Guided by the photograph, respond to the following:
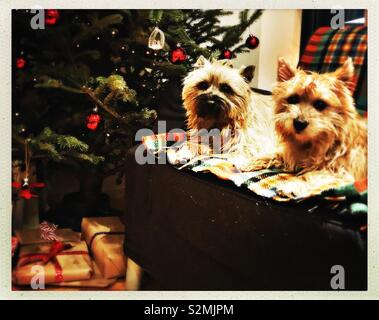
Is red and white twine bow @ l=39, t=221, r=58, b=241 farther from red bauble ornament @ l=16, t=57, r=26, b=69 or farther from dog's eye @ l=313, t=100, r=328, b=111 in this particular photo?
dog's eye @ l=313, t=100, r=328, b=111

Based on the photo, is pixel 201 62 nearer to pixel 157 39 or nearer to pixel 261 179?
pixel 157 39

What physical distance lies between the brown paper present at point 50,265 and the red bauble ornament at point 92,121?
1.31ft

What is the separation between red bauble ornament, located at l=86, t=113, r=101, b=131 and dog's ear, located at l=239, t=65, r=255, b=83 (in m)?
0.49

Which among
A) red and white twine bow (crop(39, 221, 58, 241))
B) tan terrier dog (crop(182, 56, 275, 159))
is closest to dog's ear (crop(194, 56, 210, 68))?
tan terrier dog (crop(182, 56, 275, 159))

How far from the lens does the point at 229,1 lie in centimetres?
148

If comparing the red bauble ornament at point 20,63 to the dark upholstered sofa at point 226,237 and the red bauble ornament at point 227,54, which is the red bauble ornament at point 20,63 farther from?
the red bauble ornament at point 227,54

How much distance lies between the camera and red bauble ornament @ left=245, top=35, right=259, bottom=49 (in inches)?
57.9

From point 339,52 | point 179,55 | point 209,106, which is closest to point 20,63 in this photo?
point 179,55

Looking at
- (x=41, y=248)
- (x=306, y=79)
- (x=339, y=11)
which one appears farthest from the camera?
(x=41, y=248)

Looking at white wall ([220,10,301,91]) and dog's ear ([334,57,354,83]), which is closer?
dog's ear ([334,57,354,83])
